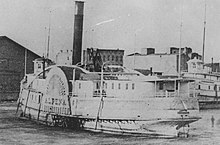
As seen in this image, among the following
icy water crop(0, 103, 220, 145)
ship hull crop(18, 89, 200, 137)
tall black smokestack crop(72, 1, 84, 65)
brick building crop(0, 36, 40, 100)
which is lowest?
icy water crop(0, 103, 220, 145)

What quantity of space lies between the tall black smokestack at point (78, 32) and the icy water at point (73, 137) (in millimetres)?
2485

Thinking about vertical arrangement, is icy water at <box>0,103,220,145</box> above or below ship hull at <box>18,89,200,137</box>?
below

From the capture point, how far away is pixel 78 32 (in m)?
11.8

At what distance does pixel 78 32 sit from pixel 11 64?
2.04 m

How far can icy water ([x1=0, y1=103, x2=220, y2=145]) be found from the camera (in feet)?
25.9

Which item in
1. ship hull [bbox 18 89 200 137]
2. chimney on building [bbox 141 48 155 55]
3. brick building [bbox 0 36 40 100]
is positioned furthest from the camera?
chimney on building [bbox 141 48 155 55]

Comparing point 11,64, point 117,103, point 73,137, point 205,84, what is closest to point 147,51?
point 205,84

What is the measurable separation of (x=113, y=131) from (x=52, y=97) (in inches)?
75.8

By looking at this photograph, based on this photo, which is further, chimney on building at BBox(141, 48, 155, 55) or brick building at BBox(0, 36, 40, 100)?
chimney on building at BBox(141, 48, 155, 55)

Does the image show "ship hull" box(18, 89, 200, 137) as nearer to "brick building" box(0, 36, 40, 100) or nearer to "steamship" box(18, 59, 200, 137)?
"steamship" box(18, 59, 200, 137)

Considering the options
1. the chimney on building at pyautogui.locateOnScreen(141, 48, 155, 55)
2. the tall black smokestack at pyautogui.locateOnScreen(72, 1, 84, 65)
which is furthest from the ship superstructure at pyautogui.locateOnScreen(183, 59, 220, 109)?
the tall black smokestack at pyautogui.locateOnScreen(72, 1, 84, 65)

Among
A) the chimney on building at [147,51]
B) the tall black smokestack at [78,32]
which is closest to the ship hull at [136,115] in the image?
the tall black smokestack at [78,32]

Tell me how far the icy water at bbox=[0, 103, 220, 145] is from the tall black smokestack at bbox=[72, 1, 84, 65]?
8.15 ft

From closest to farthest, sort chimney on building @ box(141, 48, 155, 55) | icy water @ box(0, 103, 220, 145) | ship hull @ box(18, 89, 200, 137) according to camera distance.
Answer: icy water @ box(0, 103, 220, 145), ship hull @ box(18, 89, 200, 137), chimney on building @ box(141, 48, 155, 55)
